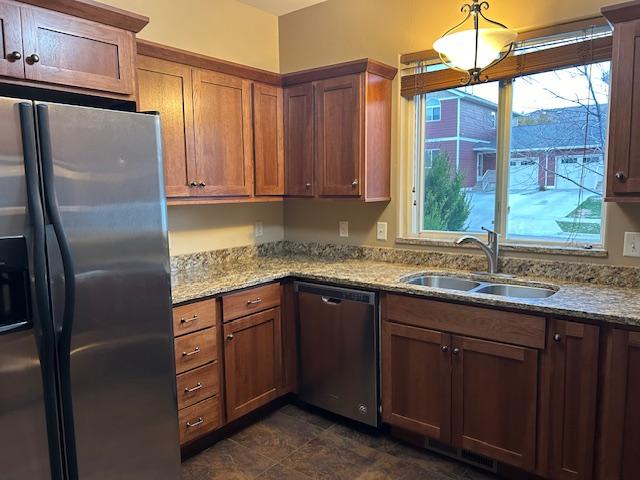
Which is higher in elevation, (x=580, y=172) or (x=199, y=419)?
(x=580, y=172)

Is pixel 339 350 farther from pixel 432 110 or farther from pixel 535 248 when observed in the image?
pixel 432 110

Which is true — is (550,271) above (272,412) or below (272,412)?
above

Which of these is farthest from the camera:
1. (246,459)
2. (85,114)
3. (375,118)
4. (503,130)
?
(375,118)

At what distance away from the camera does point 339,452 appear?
2.56m

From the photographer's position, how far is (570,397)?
6.66ft

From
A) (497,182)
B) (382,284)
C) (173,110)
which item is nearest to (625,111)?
(497,182)

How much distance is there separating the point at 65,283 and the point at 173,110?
125cm

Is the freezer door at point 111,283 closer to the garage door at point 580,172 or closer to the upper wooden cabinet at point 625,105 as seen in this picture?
the upper wooden cabinet at point 625,105

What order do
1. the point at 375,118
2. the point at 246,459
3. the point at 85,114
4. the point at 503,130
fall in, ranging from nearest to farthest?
the point at 85,114
the point at 246,459
the point at 503,130
the point at 375,118

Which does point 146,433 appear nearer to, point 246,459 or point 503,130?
point 246,459

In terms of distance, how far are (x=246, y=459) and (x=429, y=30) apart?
8.45 feet

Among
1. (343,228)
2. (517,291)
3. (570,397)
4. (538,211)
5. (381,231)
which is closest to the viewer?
(570,397)

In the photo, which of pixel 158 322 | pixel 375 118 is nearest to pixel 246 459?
pixel 158 322

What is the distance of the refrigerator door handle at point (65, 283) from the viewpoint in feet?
5.17
